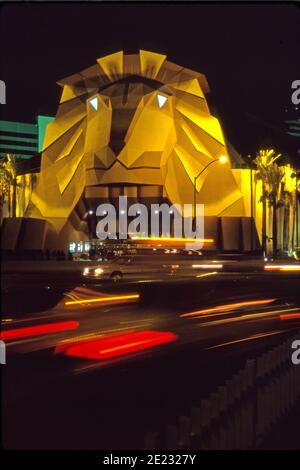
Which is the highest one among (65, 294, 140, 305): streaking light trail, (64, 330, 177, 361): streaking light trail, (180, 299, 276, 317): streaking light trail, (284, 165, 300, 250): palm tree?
(284, 165, 300, 250): palm tree

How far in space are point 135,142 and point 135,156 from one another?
153cm

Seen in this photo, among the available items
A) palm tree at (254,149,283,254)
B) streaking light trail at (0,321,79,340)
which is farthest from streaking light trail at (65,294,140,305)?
palm tree at (254,149,283,254)

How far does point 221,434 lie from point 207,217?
221 feet

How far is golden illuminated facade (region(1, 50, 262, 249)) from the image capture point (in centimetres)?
6962

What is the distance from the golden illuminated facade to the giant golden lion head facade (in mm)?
110

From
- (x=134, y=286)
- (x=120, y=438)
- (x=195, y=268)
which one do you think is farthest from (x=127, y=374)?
(x=195, y=268)

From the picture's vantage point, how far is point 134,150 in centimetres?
6925

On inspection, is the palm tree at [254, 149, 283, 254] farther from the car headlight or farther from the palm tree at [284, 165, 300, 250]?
the car headlight

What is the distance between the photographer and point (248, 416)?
20.4 feet

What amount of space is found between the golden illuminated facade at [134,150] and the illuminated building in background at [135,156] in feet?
0.37

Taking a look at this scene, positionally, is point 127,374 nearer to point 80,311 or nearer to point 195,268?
point 80,311

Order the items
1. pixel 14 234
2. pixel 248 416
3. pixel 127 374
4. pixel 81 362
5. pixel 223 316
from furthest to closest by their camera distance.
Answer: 1. pixel 14 234
2. pixel 223 316
3. pixel 81 362
4. pixel 127 374
5. pixel 248 416

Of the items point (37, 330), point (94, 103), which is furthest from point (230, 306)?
point (94, 103)

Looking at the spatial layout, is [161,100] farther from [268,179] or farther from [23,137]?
[23,137]
